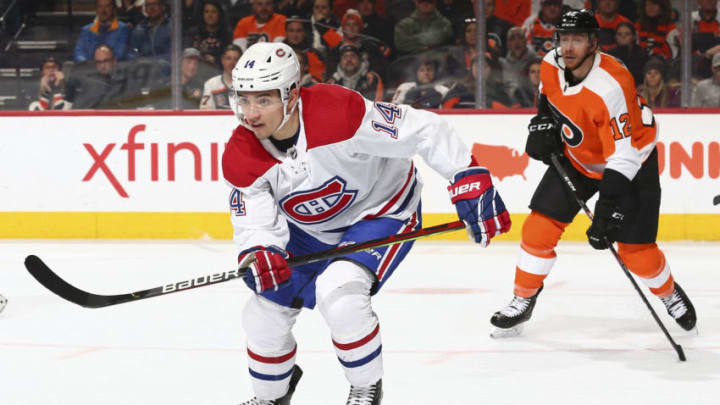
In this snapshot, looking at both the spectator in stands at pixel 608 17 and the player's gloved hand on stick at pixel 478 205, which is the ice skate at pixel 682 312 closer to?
the player's gloved hand on stick at pixel 478 205

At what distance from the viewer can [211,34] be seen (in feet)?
20.8

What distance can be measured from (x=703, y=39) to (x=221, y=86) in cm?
286

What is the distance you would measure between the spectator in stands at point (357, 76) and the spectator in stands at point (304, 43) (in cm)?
9

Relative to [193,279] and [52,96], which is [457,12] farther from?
[193,279]

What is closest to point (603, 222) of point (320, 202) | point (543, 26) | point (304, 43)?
point (320, 202)

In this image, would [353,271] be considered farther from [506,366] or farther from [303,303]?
[506,366]

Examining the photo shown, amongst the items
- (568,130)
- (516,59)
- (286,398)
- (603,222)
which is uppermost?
(516,59)

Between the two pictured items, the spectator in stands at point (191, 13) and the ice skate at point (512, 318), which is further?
the spectator in stands at point (191, 13)

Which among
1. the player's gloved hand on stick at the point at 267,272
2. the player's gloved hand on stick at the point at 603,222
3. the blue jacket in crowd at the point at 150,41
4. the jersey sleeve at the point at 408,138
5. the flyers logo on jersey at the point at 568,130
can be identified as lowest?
the player's gloved hand on stick at the point at 603,222

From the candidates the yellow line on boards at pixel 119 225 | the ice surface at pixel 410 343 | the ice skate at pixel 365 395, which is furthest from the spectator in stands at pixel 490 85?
the ice skate at pixel 365 395

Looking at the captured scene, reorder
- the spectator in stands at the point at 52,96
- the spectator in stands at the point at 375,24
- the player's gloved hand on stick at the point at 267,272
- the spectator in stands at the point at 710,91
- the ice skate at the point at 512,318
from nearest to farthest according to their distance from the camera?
the player's gloved hand on stick at the point at 267,272
the ice skate at the point at 512,318
the spectator in stands at the point at 710,91
the spectator in stands at the point at 375,24
the spectator in stands at the point at 52,96

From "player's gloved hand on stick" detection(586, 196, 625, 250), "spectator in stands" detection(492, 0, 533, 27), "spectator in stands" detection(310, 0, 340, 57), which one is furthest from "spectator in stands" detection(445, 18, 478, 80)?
"player's gloved hand on stick" detection(586, 196, 625, 250)

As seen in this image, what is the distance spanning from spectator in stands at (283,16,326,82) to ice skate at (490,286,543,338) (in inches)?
120

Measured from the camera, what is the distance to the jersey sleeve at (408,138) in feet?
7.70
